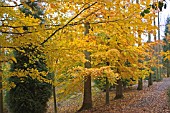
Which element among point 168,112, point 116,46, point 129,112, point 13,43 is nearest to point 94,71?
point 116,46

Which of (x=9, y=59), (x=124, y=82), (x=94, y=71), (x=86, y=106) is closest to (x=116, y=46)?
(x=94, y=71)

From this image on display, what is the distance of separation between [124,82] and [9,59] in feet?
48.5

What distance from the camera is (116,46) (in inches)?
360

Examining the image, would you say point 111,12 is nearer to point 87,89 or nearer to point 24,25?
point 24,25

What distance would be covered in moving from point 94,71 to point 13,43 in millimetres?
5089

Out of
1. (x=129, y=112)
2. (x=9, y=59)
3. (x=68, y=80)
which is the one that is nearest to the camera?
(x=9, y=59)

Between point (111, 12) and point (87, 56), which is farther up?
point (111, 12)

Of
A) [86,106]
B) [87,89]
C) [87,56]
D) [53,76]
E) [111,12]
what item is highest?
[111,12]

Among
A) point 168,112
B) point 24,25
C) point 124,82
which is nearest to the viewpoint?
point 24,25

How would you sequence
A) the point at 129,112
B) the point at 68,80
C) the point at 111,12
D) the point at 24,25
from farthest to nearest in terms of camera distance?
the point at 68,80, the point at 129,112, the point at 111,12, the point at 24,25

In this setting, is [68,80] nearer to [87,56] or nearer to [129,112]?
[87,56]

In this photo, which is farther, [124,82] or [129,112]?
[124,82]

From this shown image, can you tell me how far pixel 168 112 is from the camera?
8266mm

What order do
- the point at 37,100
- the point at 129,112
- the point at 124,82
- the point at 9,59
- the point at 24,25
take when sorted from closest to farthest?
the point at 24,25 < the point at 9,59 < the point at 129,112 < the point at 37,100 < the point at 124,82
